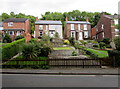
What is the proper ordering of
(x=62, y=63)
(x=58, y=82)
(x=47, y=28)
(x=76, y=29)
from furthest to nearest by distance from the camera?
1. (x=76, y=29)
2. (x=47, y=28)
3. (x=62, y=63)
4. (x=58, y=82)

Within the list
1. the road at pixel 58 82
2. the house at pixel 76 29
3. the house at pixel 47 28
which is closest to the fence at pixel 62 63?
the road at pixel 58 82

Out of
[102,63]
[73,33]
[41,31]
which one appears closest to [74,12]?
[73,33]

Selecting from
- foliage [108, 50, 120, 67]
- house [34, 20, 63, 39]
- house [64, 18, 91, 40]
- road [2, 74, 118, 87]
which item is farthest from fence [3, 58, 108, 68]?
house [64, 18, 91, 40]

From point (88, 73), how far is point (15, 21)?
34716mm

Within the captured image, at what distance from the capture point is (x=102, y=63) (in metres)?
11.7

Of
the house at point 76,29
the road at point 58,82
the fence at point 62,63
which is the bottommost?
the road at point 58,82

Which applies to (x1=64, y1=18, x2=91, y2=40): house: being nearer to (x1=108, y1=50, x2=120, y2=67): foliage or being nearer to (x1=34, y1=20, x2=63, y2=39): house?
(x1=34, y1=20, x2=63, y2=39): house

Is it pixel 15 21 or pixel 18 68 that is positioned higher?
pixel 15 21

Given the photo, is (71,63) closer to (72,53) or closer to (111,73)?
(111,73)

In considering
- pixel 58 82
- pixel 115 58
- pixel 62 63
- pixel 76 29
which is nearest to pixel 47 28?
pixel 76 29

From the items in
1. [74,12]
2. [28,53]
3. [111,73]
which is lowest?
[111,73]

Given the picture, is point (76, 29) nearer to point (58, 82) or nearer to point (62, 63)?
point (62, 63)

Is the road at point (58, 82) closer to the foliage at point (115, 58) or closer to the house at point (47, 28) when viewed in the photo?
the foliage at point (115, 58)

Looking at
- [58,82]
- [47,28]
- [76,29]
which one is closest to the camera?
[58,82]
